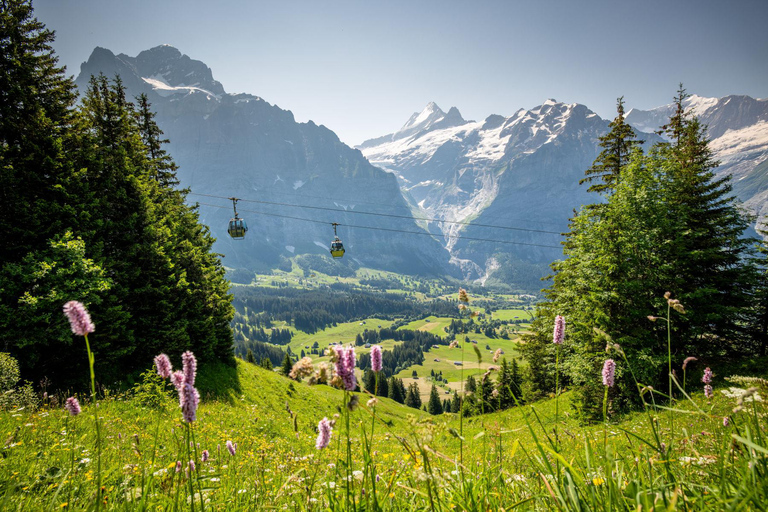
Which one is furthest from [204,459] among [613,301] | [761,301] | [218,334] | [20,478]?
[761,301]

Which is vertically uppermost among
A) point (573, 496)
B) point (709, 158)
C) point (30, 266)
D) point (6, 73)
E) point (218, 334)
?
point (6, 73)

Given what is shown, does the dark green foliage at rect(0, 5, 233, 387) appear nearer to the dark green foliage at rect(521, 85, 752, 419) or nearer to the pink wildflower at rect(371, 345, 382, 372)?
the pink wildflower at rect(371, 345, 382, 372)

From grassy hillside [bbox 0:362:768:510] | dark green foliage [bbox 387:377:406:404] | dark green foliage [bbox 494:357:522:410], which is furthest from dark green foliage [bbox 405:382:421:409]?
grassy hillside [bbox 0:362:768:510]

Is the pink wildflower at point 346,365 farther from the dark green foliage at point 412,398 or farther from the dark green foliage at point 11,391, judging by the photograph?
the dark green foliage at point 412,398

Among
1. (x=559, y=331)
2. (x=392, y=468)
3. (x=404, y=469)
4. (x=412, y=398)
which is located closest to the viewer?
(x=559, y=331)

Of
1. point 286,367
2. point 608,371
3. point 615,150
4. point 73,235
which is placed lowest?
point 286,367

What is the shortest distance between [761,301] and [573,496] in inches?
1325

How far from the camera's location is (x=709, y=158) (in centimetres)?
2492

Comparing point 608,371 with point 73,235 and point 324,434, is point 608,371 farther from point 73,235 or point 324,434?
point 73,235

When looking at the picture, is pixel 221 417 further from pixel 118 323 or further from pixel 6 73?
pixel 6 73

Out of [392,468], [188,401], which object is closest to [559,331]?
[188,401]

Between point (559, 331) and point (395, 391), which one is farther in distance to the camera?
point (395, 391)

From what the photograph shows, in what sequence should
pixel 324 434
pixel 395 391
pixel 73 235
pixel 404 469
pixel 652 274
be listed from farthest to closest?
pixel 395 391 < pixel 652 274 < pixel 73 235 < pixel 404 469 < pixel 324 434

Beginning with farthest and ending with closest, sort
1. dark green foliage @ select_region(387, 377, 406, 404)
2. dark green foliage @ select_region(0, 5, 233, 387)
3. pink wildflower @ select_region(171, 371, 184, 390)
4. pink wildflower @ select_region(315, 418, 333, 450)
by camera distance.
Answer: dark green foliage @ select_region(387, 377, 406, 404) < dark green foliage @ select_region(0, 5, 233, 387) < pink wildflower @ select_region(315, 418, 333, 450) < pink wildflower @ select_region(171, 371, 184, 390)
